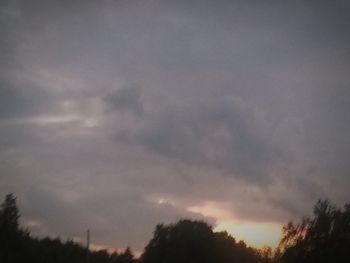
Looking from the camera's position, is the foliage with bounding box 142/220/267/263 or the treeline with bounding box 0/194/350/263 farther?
the foliage with bounding box 142/220/267/263

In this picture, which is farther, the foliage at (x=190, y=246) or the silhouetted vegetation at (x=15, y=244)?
the foliage at (x=190, y=246)

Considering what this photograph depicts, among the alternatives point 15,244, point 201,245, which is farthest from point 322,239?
point 15,244

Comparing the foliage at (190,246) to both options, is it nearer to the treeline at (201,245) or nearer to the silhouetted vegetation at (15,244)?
the treeline at (201,245)

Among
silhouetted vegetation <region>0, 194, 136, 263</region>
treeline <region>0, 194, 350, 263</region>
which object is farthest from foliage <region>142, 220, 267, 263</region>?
silhouetted vegetation <region>0, 194, 136, 263</region>

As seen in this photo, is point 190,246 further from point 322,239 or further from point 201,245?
point 322,239

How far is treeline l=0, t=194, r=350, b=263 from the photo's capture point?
163 ft

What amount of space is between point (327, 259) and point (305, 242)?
11.8ft

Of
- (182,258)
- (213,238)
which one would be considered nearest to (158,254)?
(182,258)

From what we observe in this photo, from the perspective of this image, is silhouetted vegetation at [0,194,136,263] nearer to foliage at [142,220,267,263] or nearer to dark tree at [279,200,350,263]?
foliage at [142,220,267,263]

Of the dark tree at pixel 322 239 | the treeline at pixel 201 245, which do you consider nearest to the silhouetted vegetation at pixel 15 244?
the treeline at pixel 201 245

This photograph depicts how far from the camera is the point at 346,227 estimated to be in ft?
163

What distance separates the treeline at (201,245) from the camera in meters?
49.5

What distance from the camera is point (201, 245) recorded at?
69375mm

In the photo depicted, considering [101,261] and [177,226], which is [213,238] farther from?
[101,261]
